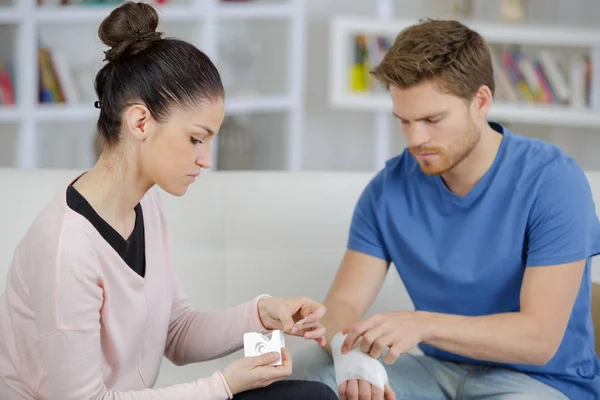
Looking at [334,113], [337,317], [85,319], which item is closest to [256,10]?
[334,113]

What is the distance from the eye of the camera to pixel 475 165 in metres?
1.84

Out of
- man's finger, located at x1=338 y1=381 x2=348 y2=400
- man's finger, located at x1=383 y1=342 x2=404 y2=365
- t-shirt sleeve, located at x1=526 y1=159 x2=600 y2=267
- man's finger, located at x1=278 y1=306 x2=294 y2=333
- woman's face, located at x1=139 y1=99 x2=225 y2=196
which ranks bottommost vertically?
man's finger, located at x1=338 y1=381 x2=348 y2=400

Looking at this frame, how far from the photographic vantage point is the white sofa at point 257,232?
2072mm

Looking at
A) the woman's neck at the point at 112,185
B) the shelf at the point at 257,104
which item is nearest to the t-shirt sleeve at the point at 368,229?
the woman's neck at the point at 112,185

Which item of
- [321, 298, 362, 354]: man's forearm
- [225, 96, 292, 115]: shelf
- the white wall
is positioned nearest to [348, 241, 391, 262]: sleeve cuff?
[321, 298, 362, 354]: man's forearm

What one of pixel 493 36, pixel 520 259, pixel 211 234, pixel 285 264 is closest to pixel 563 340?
pixel 520 259

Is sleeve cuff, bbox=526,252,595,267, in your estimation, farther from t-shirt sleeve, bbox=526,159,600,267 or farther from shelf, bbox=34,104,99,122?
shelf, bbox=34,104,99,122

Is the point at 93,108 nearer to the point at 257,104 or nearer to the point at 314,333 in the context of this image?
the point at 257,104

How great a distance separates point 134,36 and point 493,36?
2653mm

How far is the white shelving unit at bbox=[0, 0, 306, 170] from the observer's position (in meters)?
3.64

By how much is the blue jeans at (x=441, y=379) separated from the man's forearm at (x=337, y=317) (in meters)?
0.05

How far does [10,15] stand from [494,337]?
→ 8.57ft

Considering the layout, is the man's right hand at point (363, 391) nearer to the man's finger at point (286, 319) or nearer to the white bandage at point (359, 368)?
the white bandage at point (359, 368)

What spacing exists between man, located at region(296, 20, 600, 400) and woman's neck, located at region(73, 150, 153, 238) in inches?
18.5
